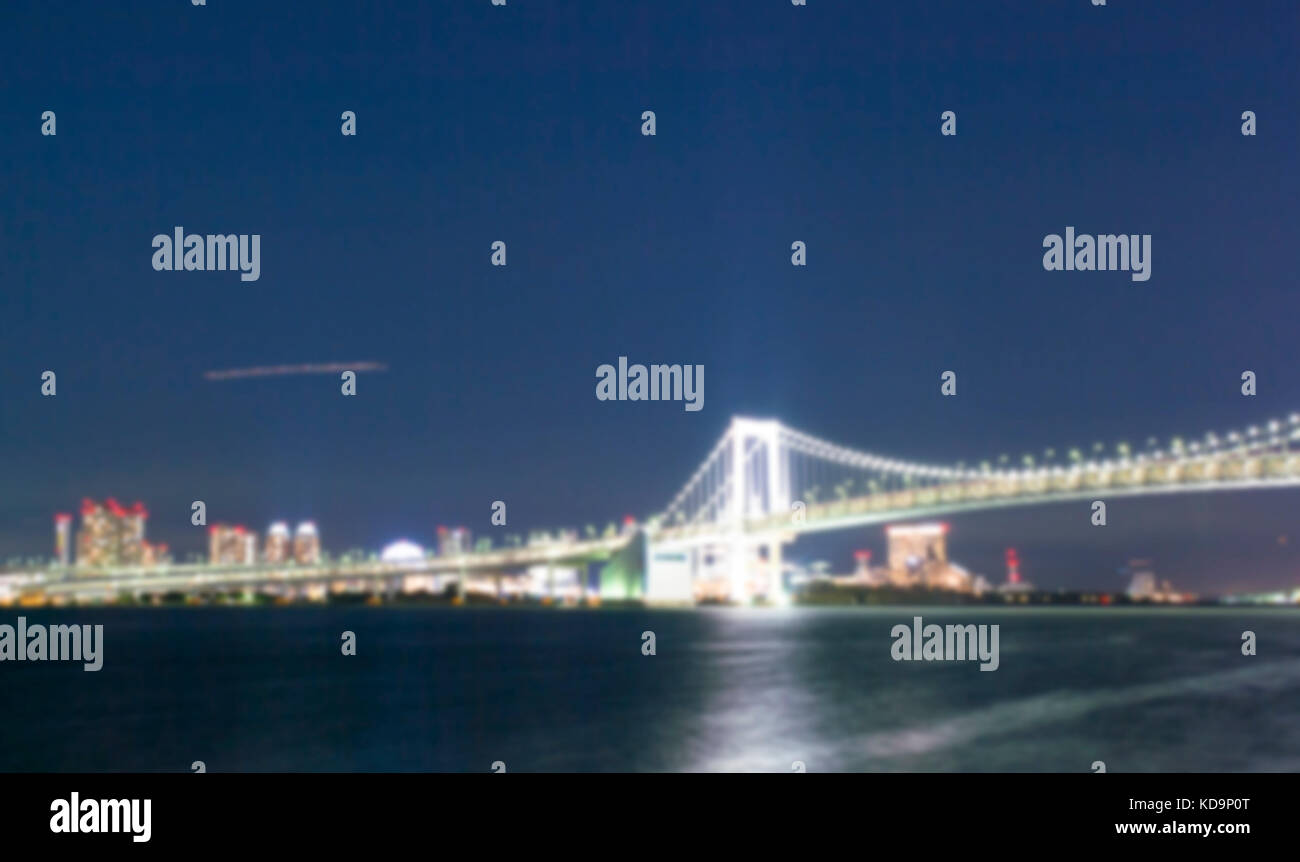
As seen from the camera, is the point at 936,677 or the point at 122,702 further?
the point at 936,677

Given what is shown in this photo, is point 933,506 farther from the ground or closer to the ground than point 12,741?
farther from the ground

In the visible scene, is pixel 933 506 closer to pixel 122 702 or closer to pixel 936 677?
pixel 936 677
